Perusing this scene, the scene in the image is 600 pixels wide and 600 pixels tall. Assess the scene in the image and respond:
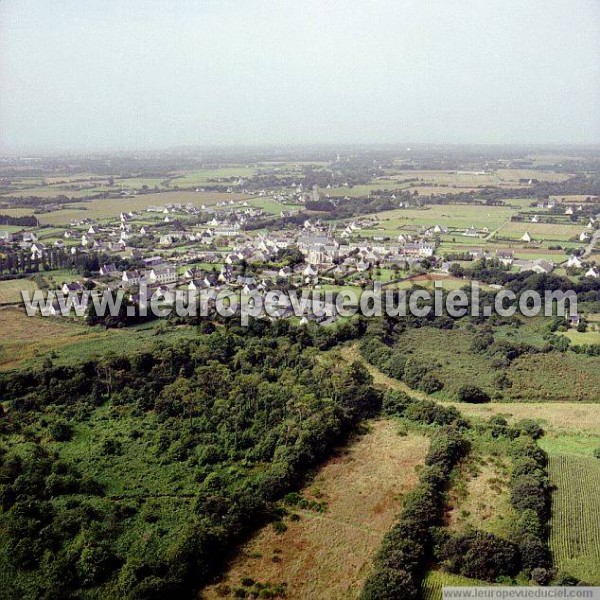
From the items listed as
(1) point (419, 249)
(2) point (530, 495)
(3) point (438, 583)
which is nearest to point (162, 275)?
(1) point (419, 249)

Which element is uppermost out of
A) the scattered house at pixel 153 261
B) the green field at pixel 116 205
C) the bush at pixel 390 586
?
the green field at pixel 116 205

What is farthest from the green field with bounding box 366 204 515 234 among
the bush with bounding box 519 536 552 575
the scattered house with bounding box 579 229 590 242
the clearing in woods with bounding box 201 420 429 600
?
the bush with bounding box 519 536 552 575

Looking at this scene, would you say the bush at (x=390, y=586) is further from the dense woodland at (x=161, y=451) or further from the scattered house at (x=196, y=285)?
the scattered house at (x=196, y=285)

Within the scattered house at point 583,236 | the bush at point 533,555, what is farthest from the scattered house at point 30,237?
the scattered house at point 583,236

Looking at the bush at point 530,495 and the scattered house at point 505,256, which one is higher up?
the scattered house at point 505,256

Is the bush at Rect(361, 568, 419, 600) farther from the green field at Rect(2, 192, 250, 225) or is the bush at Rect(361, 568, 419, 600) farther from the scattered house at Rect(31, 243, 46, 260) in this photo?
the green field at Rect(2, 192, 250, 225)
